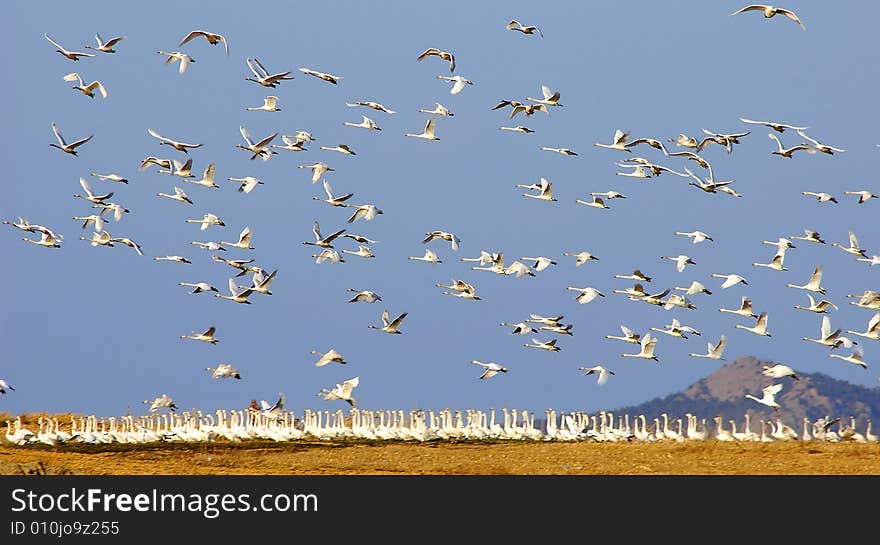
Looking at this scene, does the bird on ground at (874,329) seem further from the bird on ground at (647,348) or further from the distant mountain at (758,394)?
the distant mountain at (758,394)

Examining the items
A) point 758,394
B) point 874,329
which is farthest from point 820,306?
point 758,394

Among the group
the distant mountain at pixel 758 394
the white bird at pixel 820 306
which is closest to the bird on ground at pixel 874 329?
the white bird at pixel 820 306

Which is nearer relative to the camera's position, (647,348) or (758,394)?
(647,348)

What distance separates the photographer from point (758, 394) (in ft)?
309

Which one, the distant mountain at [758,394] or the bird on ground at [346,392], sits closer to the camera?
the bird on ground at [346,392]

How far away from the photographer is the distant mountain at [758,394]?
95.2m

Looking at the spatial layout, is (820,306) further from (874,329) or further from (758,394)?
(758,394)

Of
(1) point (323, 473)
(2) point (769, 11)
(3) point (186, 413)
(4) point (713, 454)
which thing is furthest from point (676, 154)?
(3) point (186, 413)

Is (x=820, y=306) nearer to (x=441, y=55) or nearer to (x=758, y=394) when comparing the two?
(x=441, y=55)

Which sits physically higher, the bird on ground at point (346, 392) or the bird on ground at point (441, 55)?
the bird on ground at point (441, 55)

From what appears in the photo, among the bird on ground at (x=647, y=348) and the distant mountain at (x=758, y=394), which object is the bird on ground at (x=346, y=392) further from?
the distant mountain at (x=758, y=394)
